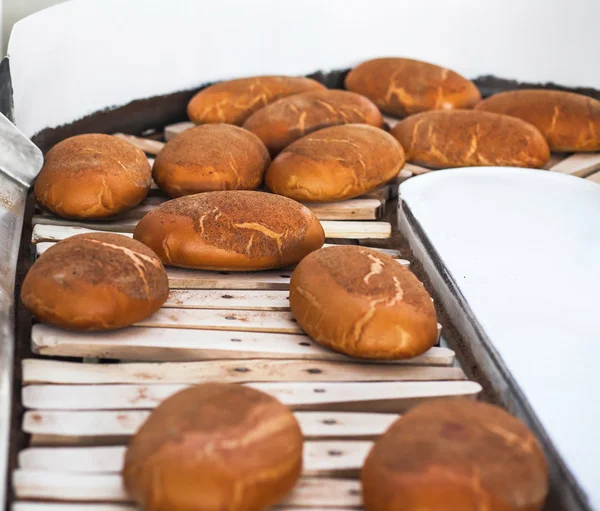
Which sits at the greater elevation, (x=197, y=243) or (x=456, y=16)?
(x=456, y=16)

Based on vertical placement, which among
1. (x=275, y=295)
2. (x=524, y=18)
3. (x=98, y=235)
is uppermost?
(x=524, y=18)

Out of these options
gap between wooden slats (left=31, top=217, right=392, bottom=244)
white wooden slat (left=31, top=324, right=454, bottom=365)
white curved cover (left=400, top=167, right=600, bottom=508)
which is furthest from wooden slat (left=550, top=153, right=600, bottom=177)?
white wooden slat (left=31, top=324, right=454, bottom=365)

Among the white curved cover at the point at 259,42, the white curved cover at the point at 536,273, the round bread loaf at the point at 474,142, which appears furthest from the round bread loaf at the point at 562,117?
the white curved cover at the point at 259,42

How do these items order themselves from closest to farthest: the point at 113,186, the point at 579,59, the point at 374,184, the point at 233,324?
1. the point at 233,324
2. the point at 113,186
3. the point at 374,184
4. the point at 579,59

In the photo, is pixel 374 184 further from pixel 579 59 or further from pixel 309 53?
pixel 579 59

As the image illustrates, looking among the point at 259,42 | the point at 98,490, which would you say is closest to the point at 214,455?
the point at 98,490

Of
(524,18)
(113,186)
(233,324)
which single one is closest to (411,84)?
(524,18)

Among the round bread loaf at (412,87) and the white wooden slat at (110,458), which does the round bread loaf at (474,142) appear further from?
the white wooden slat at (110,458)
